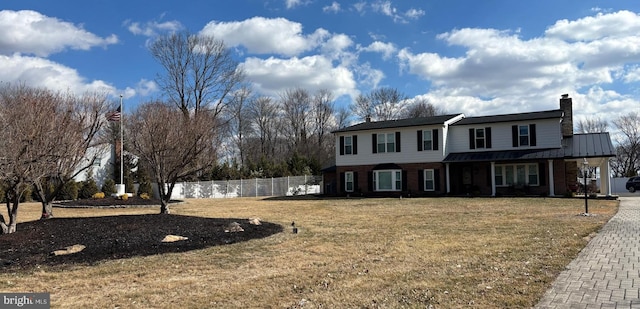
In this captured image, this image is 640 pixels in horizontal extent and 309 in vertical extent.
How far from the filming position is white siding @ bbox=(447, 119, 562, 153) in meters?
29.0

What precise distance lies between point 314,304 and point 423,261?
10.1ft

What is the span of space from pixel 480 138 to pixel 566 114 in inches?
249

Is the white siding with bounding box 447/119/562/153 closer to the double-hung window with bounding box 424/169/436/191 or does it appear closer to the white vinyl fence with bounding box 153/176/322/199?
the double-hung window with bounding box 424/169/436/191

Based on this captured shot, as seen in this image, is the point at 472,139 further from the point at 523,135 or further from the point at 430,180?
the point at 430,180

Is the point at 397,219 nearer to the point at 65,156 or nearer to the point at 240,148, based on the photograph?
the point at 65,156

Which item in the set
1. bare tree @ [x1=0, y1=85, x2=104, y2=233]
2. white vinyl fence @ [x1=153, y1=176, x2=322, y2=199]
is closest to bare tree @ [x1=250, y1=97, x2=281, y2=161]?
white vinyl fence @ [x1=153, y1=176, x2=322, y2=199]

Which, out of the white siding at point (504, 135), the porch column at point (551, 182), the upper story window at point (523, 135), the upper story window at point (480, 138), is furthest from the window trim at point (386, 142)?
the porch column at point (551, 182)

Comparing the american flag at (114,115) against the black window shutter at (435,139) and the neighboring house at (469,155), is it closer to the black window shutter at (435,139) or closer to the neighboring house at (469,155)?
the neighboring house at (469,155)

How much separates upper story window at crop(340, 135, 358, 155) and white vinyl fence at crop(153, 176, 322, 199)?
27.6ft

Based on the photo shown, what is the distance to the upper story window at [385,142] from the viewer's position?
32.7 m

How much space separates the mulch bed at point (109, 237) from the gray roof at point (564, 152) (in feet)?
67.0

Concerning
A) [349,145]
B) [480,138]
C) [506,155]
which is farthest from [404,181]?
[506,155]

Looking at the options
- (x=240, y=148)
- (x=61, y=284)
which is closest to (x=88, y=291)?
(x=61, y=284)

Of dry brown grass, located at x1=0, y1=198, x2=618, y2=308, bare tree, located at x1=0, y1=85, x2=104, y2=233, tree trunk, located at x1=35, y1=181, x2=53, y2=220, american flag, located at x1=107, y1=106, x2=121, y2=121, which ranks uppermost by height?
american flag, located at x1=107, y1=106, x2=121, y2=121
